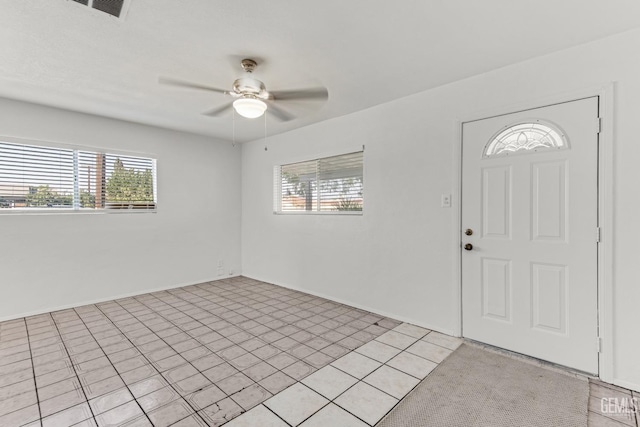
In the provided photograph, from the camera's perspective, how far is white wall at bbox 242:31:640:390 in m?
2.04

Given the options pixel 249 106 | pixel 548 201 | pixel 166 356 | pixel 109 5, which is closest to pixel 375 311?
pixel 548 201

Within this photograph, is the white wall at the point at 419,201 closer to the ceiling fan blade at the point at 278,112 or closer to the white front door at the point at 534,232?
A: the white front door at the point at 534,232

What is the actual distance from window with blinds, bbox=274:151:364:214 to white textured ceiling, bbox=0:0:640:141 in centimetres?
104

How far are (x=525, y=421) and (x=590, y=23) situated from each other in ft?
8.17

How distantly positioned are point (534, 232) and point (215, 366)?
274 centimetres

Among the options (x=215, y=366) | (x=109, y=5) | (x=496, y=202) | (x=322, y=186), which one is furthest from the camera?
(x=322, y=186)

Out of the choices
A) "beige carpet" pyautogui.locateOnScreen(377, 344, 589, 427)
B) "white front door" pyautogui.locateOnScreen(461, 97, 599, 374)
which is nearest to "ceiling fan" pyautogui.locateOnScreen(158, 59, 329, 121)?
"white front door" pyautogui.locateOnScreen(461, 97, 599, 374)

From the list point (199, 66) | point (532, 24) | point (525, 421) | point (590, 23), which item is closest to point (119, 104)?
point (199, 66)

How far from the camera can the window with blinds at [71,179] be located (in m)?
3.35

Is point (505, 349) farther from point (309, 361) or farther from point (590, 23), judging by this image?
point (590, 23)

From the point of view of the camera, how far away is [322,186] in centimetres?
421

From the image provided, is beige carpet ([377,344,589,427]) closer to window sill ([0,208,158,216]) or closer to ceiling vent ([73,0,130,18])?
ceiling vent ([73,0,130,18])

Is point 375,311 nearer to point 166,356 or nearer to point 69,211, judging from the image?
point 166,356

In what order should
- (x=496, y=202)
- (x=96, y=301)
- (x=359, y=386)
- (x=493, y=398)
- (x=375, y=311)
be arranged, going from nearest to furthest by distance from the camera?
(x=493, y=398) < (x=359, y=386) < (x=496, y=202) < (x=375, y=311) < (x=96, y=301)
